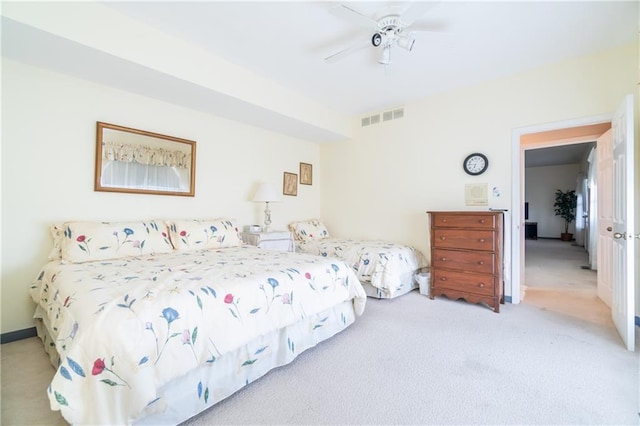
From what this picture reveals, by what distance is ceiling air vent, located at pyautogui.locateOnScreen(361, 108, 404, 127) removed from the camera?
14.0 feet

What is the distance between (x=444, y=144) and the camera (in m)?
3.84

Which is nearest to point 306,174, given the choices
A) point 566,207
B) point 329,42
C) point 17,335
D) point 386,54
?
point 329,42

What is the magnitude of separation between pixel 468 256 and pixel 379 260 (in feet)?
3.24

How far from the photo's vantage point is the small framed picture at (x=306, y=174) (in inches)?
197

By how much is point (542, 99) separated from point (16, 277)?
5.44 metres

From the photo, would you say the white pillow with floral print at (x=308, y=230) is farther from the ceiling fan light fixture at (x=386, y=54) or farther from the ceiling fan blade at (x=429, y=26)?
the ceiling fan blade at (x=429, y=26)

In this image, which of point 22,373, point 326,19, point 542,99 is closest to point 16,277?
point 22,373

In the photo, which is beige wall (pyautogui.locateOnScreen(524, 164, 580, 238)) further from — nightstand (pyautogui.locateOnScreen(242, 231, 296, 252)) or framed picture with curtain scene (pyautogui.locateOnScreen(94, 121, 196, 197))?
framed picture with curtain scene (pyautogui.locateOnScreen(94, 121, 196, 197))

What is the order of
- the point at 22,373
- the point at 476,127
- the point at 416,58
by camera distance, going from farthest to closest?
the point at 476,127, the point at 416,58, the point at 22,373

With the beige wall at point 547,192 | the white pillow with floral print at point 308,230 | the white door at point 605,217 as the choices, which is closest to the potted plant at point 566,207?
the beige wall at point 547,192

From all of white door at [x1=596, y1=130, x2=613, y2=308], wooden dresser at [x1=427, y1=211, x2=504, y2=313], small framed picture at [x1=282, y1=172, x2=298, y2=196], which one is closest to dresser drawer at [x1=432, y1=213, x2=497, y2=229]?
wooden dresser at [x1=427, y1=211, x2=504, y2=313]

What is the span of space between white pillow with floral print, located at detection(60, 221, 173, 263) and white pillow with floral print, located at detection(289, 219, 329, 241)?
205cm

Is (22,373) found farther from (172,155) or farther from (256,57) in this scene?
(256,57)

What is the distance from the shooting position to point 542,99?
314 cm
